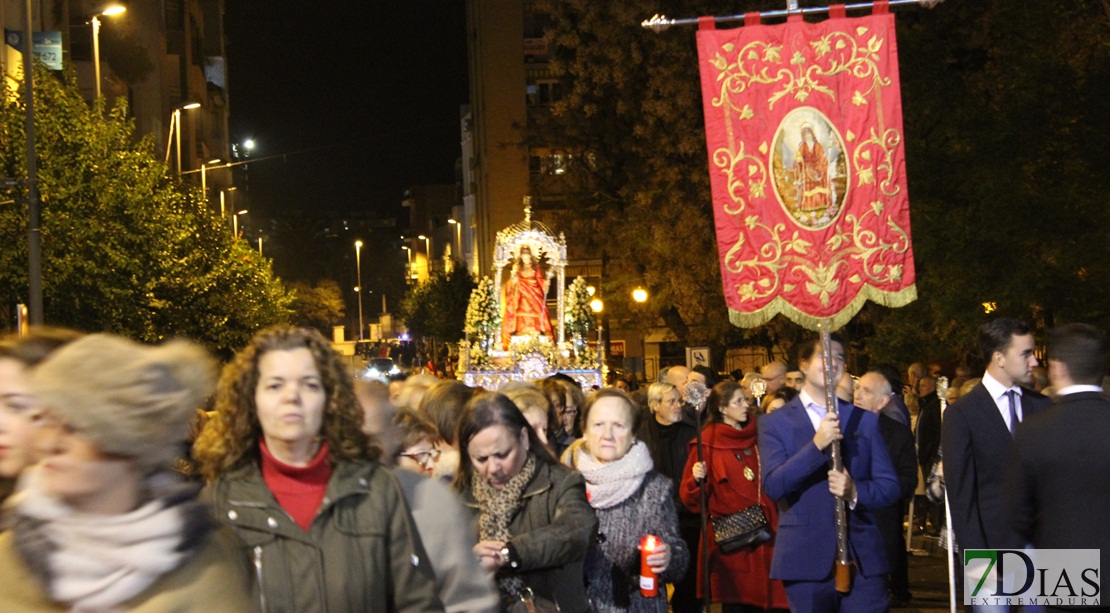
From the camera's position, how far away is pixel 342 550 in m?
3.92

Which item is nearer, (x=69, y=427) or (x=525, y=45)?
(x=69, y=427)

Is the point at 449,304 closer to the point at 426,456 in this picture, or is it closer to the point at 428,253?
the point at 426,456

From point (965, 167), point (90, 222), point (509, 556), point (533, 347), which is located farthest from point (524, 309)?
point (509, 556)

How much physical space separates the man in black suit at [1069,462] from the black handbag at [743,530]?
2.62 metres

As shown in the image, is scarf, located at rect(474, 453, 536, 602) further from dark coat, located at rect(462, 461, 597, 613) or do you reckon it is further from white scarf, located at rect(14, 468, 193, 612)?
white scarf, located at rect(14, 468, 193, 612)

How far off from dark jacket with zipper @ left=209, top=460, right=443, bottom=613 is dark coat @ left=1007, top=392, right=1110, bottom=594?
3215 mm

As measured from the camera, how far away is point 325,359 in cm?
437

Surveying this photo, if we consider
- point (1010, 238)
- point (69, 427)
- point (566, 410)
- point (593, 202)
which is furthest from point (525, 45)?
point (69, 427)

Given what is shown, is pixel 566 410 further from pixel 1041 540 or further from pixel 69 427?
pixel 69 427

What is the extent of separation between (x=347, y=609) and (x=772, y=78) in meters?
6.03

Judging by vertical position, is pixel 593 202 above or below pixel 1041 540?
above

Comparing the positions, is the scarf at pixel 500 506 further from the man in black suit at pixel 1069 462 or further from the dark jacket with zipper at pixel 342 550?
the man in black suit at pixel 1069 462

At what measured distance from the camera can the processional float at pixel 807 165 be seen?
8.98 m

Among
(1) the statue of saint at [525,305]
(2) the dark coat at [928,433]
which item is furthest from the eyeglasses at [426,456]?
(1) the statue of saint at [525,305]
